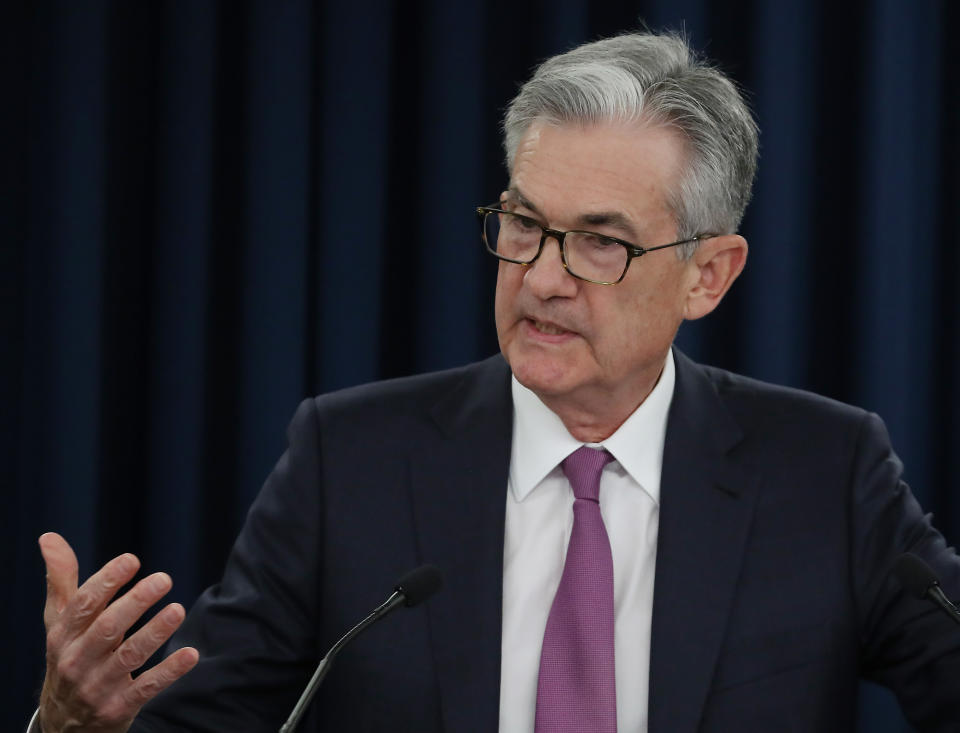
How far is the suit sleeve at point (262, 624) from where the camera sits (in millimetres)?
1511

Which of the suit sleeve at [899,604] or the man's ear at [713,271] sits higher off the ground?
the man's ear at [713,271]

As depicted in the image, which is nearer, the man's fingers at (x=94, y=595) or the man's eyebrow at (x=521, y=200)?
the man's fingers at (x=94, y=595)

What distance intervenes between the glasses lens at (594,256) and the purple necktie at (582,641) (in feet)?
0.96

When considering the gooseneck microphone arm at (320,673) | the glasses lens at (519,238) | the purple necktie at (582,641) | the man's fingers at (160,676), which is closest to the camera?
the gooseneck microphone arm at (320,673)

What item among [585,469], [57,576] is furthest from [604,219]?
[57,576]

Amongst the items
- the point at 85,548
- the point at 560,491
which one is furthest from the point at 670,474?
the point at 85,548

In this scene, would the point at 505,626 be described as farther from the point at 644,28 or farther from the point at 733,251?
the point at 644,28

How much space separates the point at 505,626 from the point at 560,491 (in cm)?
20

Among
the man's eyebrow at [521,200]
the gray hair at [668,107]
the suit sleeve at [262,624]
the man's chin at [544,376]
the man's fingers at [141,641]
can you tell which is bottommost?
the suit sleeve at [262,624]

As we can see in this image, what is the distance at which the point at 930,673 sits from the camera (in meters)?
1.56

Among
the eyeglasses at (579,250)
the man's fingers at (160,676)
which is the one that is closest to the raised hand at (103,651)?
the man's fingers at (160,676)

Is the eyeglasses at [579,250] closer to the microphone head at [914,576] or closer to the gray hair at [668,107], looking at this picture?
the gray hair at [668,107]

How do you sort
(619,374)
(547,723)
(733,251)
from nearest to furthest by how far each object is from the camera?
(547,723) → (619,374) → (733,251)

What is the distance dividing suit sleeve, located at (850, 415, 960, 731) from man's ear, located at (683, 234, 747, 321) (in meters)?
0.30
